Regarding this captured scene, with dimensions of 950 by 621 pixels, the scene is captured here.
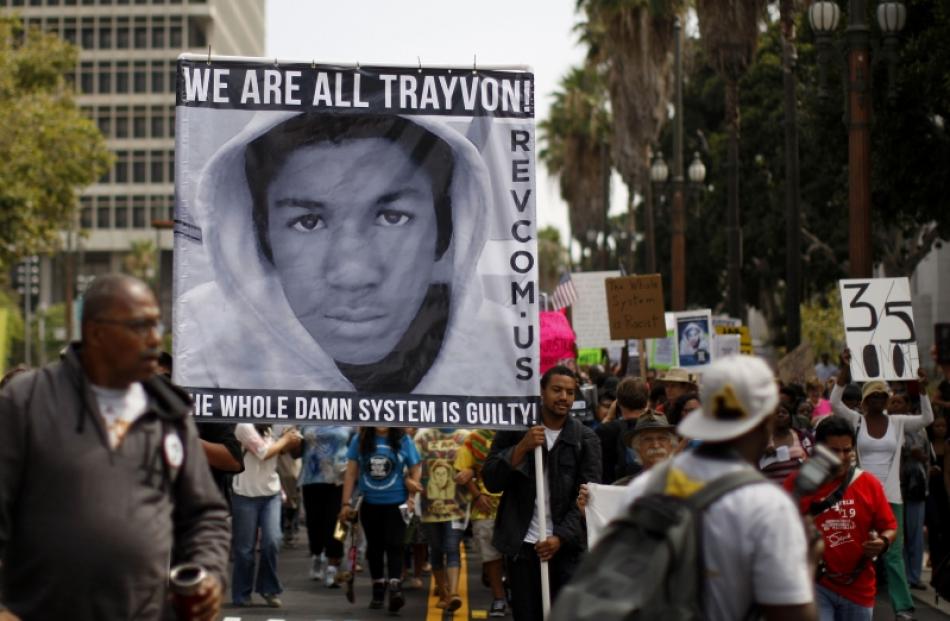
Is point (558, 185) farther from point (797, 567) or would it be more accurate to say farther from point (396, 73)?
point (797, 567)

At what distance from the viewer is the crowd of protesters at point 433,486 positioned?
4.26m

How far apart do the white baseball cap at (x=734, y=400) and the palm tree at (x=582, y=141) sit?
5015cm

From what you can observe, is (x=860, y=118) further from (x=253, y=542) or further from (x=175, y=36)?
(x=175, y=36)

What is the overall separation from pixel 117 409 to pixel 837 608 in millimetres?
4462

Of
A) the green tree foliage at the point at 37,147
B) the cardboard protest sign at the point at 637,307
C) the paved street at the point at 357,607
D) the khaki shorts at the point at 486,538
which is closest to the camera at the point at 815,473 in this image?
the khaki shorts at the point at 486,538

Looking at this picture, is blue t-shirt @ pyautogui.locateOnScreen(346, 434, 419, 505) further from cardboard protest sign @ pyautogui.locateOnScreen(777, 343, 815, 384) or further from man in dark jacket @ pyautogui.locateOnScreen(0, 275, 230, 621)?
man in dark jacket @ pyautogui.locateOnScreen(0, 275, 230, 621)

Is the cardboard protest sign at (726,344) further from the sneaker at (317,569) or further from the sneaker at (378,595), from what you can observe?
the sneaker at (378,595)

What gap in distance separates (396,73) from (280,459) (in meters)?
9.40

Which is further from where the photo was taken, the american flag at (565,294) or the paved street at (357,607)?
the american flag at (565,294)

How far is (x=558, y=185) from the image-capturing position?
2598 inches

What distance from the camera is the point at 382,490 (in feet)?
43.0

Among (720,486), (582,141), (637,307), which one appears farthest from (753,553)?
(582,141)

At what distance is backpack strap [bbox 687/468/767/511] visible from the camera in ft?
13.4

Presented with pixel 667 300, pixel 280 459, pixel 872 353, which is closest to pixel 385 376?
pixel 872 353
